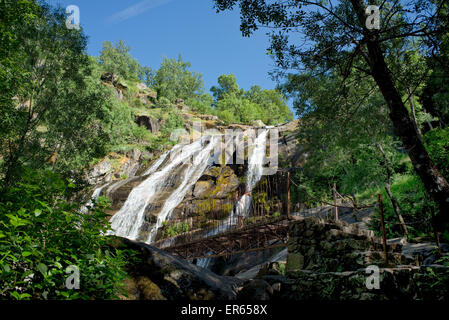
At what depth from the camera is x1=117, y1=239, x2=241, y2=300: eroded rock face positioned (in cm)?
507

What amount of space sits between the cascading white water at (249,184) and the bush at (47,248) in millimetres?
12201

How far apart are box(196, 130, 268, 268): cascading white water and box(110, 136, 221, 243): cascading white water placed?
408 cm

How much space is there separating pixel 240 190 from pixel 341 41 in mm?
15445

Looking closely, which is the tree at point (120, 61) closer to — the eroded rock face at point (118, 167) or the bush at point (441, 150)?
the eroded rock face at point (118, 167)

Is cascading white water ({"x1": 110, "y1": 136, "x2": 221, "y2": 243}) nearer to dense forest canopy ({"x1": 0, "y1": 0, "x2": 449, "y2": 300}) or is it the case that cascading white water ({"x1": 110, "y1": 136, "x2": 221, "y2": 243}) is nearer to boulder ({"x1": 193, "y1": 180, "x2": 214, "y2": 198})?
boulder ({"x1": 193, "y1": 180, "x2": 214, "y2": 198})

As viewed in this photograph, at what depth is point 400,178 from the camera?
17953 millimetres

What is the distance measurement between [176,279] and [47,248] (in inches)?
119

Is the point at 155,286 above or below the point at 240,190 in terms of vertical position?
below

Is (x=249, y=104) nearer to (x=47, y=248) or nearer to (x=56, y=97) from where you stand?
(x=56, y=97)

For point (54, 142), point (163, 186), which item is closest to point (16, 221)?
point (54, 142)

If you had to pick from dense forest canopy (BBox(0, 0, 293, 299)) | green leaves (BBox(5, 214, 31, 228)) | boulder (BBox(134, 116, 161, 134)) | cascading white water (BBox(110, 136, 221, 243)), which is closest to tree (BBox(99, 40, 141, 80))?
dense forest canopy (BBox(0, 0, 293, 299))
